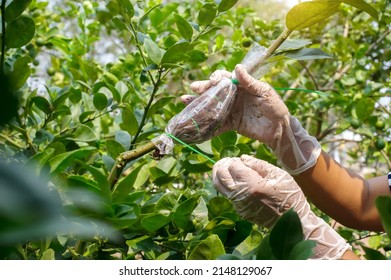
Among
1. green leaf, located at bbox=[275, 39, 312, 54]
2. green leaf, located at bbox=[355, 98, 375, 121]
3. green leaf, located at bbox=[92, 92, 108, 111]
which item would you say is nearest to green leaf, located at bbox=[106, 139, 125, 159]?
green leaf, located at bbox=[92, 92, 108, 111]

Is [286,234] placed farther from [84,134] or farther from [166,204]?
[84,134]

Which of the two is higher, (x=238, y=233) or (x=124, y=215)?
(x=124, y=215)

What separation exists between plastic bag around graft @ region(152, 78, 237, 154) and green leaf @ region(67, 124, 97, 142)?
153 millimetres

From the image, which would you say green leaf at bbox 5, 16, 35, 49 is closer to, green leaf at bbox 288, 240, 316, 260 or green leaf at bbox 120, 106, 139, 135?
green leaf at bbox 120, 106, 139, 135

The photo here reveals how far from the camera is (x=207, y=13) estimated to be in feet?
3.57

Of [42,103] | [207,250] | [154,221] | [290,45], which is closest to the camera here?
[207,250]

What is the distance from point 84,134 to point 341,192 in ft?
1.69

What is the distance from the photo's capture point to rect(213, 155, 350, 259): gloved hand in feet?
3.27

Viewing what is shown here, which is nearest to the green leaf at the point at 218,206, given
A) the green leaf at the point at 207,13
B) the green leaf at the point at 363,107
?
the green leaf at the point at 207,13

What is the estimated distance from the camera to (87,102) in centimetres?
124

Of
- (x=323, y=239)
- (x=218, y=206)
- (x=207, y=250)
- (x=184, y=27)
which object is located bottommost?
(x=323, y=239)

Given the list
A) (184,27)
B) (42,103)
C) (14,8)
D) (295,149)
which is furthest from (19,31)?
(295,149)
